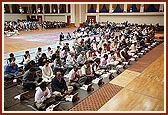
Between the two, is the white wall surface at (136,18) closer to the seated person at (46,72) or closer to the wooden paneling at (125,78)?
the wooden paneling at (125,78)

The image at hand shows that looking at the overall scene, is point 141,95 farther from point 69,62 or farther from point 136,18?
point 136,18

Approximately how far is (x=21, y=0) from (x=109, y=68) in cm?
502

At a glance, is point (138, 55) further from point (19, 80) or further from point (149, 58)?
point (19, 80)

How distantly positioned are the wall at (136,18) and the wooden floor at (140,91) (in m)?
13.8

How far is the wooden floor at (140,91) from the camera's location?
464cm

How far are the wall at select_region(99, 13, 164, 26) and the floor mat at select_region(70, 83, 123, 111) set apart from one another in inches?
653

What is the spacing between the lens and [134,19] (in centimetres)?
2195

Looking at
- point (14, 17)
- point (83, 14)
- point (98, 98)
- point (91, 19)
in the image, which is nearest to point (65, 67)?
point (98, 98)

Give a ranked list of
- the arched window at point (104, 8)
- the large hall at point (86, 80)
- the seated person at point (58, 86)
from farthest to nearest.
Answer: the arched window at point (104, 8) → the seated person at point (58, 86) → the large hall at point (86, 80)

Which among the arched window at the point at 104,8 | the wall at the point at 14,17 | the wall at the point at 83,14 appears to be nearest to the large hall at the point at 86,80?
the arched window at the point at 104,8

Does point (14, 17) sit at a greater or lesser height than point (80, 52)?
greater

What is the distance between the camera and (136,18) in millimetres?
21781

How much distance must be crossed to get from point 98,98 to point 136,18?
1845 cm

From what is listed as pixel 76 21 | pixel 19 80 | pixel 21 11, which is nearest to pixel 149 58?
pixel 19 80
